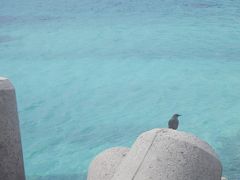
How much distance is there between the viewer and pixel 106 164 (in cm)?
380

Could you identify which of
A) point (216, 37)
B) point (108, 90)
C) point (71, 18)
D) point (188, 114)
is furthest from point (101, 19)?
point (188, 114)

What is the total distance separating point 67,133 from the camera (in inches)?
323

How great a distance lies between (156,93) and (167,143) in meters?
6.95

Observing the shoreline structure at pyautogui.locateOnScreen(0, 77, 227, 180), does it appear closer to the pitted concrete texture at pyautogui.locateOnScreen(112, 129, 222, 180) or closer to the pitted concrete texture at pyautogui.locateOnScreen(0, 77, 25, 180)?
the pitted concrete texture at pyautogui.locateOnScreen(112, 129, 222, 180)

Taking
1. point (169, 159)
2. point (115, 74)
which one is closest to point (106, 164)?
point (169, 159)

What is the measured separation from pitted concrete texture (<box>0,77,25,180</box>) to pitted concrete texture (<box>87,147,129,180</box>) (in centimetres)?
75

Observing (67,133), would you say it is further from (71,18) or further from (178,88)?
(71,18)

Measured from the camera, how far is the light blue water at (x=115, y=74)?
7762 millimetres

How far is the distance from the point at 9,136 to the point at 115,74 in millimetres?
7372

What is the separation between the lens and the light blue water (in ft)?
25.5

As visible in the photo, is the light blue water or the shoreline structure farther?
the light blue water

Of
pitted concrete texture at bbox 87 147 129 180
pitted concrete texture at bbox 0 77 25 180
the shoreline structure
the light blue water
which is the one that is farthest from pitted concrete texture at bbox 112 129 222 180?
the light blue water

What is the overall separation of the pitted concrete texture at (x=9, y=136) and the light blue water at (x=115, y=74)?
215 cm

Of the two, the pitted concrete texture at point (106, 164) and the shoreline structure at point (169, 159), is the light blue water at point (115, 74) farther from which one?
the shoreline structure at point (169, 159)
